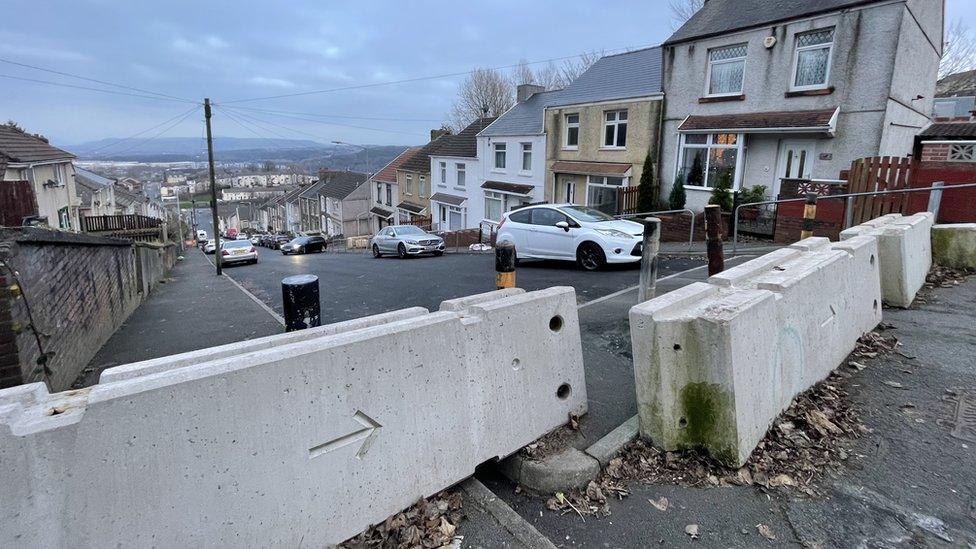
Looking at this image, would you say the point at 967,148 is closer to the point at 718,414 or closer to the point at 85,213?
the point at 718,414

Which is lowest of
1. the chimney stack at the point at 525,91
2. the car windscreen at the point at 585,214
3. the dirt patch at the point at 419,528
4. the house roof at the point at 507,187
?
the dirt patch at the point at 419,528

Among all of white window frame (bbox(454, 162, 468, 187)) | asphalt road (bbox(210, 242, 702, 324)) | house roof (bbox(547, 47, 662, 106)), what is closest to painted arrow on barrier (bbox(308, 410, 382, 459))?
asphalt road (bbox(210, 242, 702, 324))

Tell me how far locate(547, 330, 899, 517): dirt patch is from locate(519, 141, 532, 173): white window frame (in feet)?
78.1

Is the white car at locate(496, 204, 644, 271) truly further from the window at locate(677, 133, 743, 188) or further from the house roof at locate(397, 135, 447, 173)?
the house roof at locate(397, 135, 447, 173)

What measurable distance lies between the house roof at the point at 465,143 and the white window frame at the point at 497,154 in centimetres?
193

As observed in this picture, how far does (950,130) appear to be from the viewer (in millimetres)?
16750

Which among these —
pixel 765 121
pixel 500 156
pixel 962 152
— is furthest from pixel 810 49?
pixel 500 156

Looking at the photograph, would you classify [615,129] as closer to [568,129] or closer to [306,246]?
[568,129]

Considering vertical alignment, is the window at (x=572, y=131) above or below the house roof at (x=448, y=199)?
above

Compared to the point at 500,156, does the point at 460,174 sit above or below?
below

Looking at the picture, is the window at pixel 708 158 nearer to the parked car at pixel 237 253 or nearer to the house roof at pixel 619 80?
the house roof at pixel 619 80

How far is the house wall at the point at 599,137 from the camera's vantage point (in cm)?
2009

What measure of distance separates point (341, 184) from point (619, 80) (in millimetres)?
38949

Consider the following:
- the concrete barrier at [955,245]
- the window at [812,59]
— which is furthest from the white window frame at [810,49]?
the concrete barrier at [955,245]
